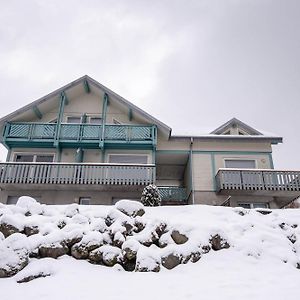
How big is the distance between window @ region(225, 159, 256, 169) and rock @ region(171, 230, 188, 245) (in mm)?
10744

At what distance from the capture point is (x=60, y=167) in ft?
53.7

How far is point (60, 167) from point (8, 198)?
337cm

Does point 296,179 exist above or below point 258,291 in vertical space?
above

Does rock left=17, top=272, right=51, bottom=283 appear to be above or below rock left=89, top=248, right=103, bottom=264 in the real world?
below

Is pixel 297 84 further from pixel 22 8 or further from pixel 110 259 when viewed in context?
pixel 110 259

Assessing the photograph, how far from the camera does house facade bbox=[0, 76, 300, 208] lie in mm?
16172

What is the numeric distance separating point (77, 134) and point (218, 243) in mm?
11915

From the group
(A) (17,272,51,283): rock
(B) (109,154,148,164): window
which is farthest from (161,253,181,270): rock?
(B) (109,154,148,164): window

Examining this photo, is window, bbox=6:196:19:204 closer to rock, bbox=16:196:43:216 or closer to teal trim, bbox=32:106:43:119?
teal trim, bbox=32:106:43:119

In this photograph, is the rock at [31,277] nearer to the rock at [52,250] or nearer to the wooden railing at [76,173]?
the rock at [52,250]

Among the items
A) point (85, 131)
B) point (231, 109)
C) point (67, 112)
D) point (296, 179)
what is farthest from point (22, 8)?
point (231, 109)

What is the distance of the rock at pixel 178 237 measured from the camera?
315 inches

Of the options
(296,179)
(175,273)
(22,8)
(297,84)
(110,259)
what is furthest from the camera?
(297,84)

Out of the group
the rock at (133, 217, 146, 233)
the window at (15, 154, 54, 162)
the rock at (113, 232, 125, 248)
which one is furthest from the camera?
the window at (15, 154, 54, 162)
